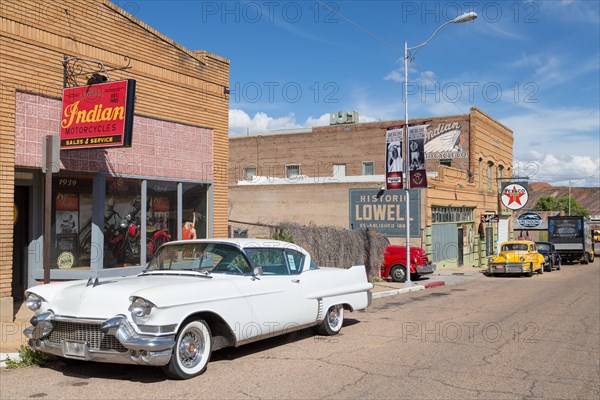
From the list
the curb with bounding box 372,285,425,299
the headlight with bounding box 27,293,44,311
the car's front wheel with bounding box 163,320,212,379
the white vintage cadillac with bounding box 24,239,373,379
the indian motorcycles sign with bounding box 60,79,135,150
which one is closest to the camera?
the white vintage cadillac with bounding box 24,239,373,379

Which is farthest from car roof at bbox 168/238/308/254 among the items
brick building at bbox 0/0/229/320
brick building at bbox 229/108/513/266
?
brick building at bbox 229/108/513/266

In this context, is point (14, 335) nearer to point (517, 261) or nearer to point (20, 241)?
point (20, 241)

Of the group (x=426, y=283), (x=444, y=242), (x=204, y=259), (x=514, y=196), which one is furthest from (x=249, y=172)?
(x=204, y=259)

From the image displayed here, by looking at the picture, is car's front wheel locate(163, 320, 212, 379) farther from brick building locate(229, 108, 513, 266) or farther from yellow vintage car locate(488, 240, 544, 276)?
yellow vintage car locate(488, 240, 544, 276)

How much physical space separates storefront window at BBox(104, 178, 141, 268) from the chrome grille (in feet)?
20.1

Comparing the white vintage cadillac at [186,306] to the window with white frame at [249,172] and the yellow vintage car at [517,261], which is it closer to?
the yellow vintage car at [517,261]

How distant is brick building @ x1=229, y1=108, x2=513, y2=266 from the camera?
2950cm

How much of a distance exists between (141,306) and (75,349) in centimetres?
92

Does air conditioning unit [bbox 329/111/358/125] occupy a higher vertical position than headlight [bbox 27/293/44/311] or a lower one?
higher

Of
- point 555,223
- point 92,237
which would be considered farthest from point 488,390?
point 555,223

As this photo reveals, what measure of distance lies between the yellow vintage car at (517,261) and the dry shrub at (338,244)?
8061 millimetres

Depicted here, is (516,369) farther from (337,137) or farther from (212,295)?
(337,137)

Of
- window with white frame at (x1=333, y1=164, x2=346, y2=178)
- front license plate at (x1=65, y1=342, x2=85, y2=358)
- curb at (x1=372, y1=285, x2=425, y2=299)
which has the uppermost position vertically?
window with white frame at (x1=333, y1=164, x2=346, y2=178)

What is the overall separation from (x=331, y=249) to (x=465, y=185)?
17.7 metres
